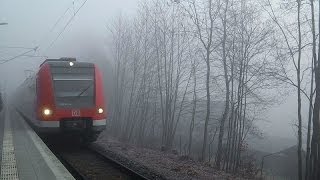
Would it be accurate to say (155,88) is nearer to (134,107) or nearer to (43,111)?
(134,107)

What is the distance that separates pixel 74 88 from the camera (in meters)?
16.5

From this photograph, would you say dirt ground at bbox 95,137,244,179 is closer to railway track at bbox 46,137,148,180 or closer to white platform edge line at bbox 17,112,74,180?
railway track at bbox 46,137,148,180

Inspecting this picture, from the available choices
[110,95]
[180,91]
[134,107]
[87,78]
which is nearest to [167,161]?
[87,78]

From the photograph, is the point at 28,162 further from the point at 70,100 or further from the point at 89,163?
the point at 70,100

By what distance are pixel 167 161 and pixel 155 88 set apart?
24.1 meters

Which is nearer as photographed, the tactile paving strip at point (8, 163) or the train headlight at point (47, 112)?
the tactile paving strip at point (8, 163)

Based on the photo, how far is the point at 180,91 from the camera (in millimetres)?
37750

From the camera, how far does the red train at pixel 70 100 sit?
15.9m

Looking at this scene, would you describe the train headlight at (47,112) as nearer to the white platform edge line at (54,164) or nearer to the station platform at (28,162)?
the station platform at (28,162)

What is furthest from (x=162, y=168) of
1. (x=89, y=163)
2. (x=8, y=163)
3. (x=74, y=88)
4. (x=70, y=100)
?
(x=74, y=88)

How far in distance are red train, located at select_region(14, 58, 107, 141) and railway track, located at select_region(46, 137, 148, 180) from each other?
2.65 feet

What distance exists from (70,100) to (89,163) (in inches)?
122

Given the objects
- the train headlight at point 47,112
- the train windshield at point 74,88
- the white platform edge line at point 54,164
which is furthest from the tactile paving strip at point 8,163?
the train windshield at point 74,88

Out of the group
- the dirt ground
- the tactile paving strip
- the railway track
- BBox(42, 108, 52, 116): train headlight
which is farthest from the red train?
the tactile paving strip
